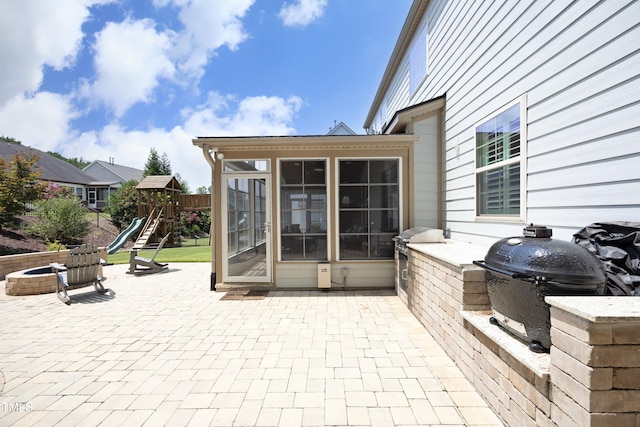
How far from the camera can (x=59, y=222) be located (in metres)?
12.4

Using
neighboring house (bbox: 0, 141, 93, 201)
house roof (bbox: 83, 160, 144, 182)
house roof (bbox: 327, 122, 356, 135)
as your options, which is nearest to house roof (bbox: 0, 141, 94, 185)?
neighboring house (bbox: 0, 141, 93, 201)

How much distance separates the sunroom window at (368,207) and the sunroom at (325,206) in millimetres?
21

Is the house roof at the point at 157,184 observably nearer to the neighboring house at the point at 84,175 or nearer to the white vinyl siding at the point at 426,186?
the neighboring house at the point at 84,175

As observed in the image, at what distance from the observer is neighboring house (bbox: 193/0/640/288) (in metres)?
2.30

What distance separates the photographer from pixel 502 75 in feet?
11.9

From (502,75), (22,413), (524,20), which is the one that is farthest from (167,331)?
(524,20)

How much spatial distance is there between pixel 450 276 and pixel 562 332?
1.48 meters

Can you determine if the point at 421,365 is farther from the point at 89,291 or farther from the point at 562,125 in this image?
the point at 89,291

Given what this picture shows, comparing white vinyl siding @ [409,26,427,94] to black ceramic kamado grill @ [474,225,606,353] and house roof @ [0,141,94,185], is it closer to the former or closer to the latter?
black ceramic kamado grill @ [474,225,606,353]

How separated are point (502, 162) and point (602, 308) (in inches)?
109

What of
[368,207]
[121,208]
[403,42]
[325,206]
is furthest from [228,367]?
[121,208]

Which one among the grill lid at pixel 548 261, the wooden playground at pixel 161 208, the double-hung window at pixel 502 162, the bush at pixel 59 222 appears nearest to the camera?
the grill lid at pixel 548 261

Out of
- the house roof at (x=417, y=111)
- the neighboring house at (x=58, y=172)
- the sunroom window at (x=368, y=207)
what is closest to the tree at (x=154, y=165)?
the neighboring house at (x=58, y=172)

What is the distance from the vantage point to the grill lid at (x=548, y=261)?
1.68 metres
